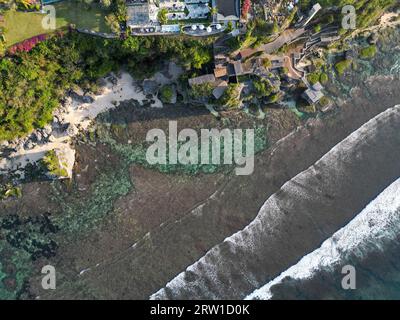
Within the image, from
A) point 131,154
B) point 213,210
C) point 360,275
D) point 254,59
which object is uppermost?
point 254,59

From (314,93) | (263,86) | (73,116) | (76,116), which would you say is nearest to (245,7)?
(263,86)

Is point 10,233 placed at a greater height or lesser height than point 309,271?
greater

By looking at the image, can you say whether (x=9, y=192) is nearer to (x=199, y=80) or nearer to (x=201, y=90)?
(x=201, y=90)

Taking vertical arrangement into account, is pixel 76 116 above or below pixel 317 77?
below

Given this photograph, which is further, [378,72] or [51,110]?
[378,72]

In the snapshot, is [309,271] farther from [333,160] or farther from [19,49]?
[19,49]

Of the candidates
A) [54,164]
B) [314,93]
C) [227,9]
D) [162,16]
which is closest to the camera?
[162,16]

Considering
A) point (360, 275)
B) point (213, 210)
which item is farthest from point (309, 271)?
point (213, 210)
